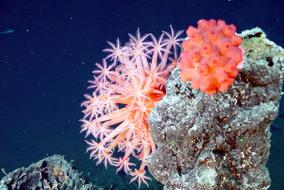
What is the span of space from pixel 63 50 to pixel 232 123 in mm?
24238

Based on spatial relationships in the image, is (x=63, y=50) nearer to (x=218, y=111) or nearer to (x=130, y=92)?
Result: (x=130, y=92)

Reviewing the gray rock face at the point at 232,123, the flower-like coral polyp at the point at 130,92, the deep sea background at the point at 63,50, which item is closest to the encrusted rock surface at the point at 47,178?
the flower-like coral polyp at the point at 130,92

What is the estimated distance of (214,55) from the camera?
251cm

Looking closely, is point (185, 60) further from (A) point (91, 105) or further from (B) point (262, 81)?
(A) point (91, 105)

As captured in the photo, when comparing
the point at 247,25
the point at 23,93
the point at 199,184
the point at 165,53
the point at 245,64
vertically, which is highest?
the point at 23,93

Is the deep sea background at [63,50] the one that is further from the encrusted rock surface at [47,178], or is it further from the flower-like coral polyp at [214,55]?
the flower-like coral polyp at [214,55]

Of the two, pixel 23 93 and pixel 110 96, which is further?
pixel 23 93

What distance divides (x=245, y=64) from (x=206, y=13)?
13.4 metres

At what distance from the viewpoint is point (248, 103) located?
2.65 metres

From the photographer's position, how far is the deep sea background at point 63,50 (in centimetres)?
1472

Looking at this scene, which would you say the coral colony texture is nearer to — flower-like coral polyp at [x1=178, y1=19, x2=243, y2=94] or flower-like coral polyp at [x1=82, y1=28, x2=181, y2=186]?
flower-like coral polyp at [x1=178, y1=19, x2=243, y2=94]

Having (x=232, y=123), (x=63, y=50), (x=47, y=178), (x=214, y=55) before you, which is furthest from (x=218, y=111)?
(x=63, y=50)

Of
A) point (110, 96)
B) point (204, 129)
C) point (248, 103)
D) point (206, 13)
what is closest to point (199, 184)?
point (204, 129)

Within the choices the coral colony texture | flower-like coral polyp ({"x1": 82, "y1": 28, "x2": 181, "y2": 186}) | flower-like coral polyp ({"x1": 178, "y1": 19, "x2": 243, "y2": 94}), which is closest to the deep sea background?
flower-like coral polyp ({"x1": 82, "y1": 28, "x2": 181, "y2": 186})
